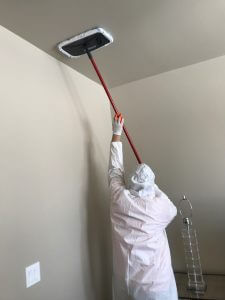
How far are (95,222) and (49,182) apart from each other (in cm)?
54

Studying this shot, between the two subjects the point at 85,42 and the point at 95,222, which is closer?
the point at 85,42

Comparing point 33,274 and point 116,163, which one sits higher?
point 116,163

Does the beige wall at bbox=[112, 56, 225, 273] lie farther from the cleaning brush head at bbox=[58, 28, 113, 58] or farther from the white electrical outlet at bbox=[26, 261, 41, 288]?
the white electrical outlet at bbox=[26, 261, 41, 288]

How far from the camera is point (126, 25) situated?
142 centimetres

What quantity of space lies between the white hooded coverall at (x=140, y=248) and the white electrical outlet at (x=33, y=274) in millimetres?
405

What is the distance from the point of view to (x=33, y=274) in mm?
1272

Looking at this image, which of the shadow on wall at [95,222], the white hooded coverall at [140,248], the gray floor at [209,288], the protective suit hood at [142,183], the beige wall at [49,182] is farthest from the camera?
the shadow on wall at [95,222]

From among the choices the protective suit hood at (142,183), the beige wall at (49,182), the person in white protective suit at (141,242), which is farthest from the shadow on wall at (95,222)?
the protective suit hood at (142,183)

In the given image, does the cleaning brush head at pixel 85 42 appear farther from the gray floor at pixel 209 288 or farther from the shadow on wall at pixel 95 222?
the gray floor at pixel 209 288

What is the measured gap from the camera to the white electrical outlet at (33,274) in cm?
125

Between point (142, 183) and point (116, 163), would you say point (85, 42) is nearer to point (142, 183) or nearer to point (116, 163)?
point (116, 163)

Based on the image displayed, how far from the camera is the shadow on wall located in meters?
1.74

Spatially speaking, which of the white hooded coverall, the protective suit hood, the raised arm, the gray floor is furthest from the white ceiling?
the gray floor

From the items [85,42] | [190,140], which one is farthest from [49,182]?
[190,140]
